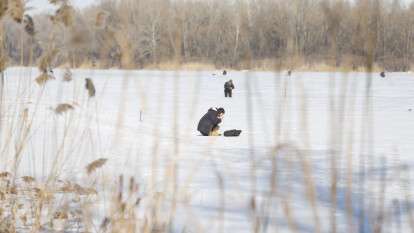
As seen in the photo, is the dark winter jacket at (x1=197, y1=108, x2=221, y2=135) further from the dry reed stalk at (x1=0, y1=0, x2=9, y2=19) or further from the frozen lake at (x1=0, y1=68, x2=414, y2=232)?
the dry reed stalk at (x1=0, y1=0, x2=9, y2=19)

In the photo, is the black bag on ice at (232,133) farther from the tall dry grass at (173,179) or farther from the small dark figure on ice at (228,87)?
the small dark figure on ice at (228,87)

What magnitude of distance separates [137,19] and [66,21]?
1.54ft

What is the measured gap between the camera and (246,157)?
246 inches

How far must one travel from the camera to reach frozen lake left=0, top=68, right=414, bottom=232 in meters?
2.10

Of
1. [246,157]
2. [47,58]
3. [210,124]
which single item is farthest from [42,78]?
[210,124]

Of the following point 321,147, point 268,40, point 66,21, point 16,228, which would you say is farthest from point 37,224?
point 321,147

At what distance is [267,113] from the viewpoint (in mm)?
12961

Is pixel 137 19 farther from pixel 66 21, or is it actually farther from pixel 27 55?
pixel 27 55

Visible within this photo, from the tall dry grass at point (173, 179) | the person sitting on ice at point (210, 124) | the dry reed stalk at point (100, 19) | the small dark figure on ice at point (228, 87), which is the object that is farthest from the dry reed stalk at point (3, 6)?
the small dark figure on ice at point (228, 87)

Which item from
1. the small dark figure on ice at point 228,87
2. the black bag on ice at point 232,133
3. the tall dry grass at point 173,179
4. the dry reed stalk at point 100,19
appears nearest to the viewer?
the tall dry grass at point 173,179

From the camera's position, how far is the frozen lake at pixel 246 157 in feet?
6.88

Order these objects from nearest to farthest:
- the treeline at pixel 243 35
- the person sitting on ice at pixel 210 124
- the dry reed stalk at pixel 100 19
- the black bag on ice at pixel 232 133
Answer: the treeline at pixel 243 35 → the dry reed stalk at pixel 100 19 → the black bag on ice at pixel 232 133 → the person sitting on ice at pixel 210 124

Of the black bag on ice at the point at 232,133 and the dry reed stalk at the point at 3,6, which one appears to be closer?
the dry reed stalk at the point at 3,6

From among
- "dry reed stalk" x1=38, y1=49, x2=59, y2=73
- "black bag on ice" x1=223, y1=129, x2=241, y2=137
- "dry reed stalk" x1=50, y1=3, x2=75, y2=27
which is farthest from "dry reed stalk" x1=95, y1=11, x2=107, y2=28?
"black bag on ice" x1=223, y1=129, x2=241, y2=137
